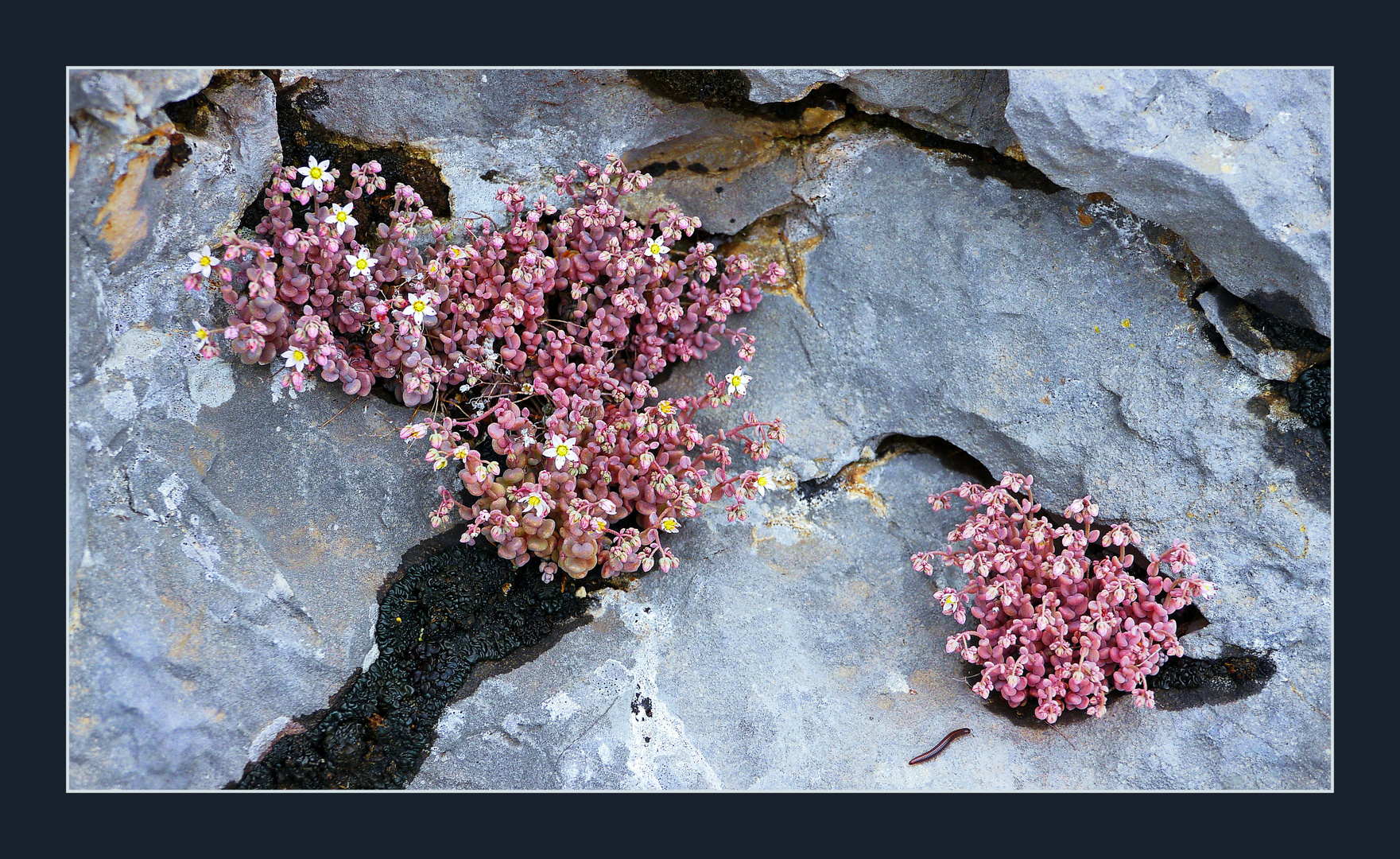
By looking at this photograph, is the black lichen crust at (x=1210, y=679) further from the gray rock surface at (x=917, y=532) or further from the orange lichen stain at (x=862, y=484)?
the orange lichen stain at (x=862, y=484)

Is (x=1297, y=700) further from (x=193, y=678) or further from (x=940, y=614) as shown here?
(x=193, y=678)

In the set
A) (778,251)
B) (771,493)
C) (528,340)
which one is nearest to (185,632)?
(528,340)

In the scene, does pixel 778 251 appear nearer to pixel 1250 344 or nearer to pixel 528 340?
pixel 528 340

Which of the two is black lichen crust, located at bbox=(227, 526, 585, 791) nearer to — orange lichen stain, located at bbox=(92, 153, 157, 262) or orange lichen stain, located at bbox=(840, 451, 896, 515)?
orange lichen stain, located at bbox=(840, 451, 896, 515)

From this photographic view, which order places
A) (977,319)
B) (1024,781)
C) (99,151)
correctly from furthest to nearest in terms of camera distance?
1. (977,319)
2. (1024,781)
3. (99,151)

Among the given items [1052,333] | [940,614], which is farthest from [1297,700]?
[1052,333]

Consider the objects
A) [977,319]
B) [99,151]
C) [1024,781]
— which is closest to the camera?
[99,151]
